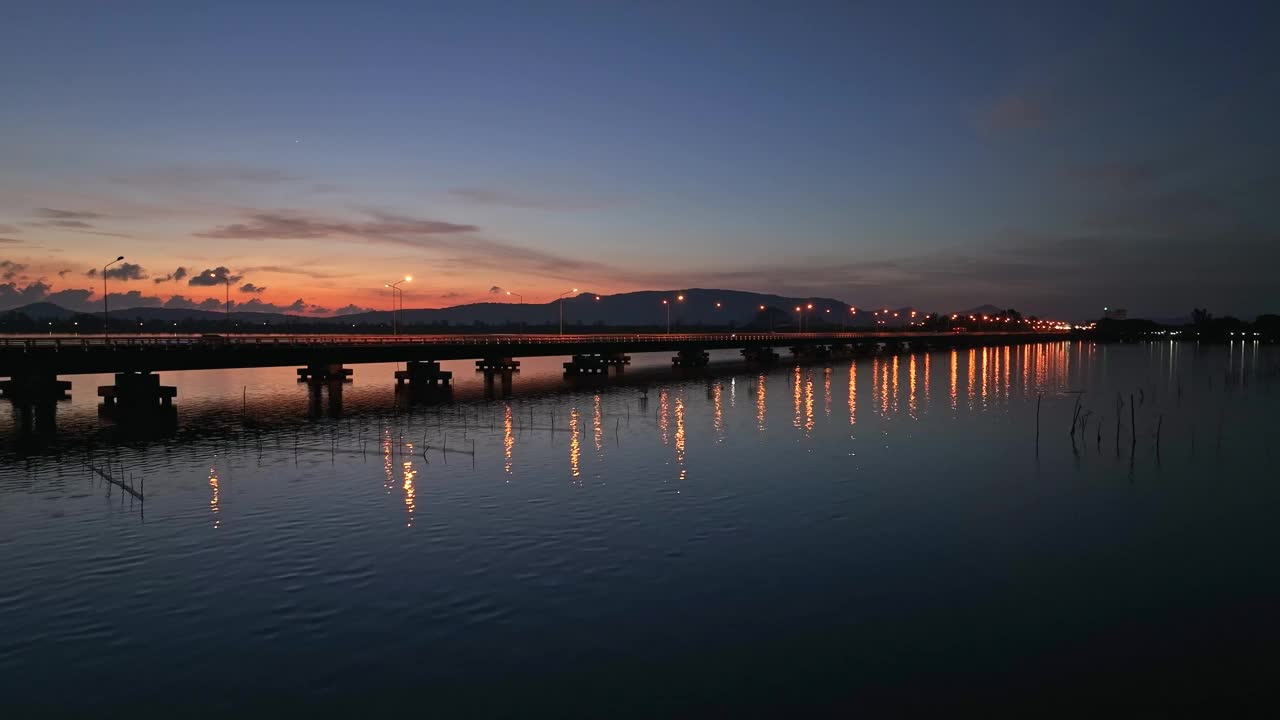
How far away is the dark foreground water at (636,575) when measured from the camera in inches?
629

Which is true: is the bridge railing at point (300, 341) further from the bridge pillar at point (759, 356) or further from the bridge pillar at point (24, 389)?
the bridge pillar at point (24, 389)

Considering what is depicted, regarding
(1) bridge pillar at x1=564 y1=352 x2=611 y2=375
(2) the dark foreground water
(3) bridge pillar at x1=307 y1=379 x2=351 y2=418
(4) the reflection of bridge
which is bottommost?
(2) the dark foreground water

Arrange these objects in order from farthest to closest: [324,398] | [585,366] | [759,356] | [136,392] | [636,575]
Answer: [759,356], [585,366], [324,398], [136,392], [636,575]

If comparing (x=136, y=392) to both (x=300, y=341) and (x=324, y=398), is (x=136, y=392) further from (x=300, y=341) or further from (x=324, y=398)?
(x=300, y=341)

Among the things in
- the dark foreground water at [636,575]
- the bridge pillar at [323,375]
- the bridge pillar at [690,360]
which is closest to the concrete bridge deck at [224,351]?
the bridge pillar at [323,375]

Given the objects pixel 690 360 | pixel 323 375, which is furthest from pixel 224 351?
pixel 690 360

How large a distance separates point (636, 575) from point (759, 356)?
482 feet

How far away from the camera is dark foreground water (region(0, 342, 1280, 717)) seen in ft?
52.4

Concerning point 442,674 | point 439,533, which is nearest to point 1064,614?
point 442,674

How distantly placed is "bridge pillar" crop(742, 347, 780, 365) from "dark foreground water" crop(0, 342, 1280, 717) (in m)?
114

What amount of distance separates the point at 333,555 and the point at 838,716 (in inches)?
629

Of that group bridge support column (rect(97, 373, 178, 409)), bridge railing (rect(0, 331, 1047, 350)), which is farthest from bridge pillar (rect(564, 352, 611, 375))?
bridge support column (rect(97, 373, 178, 409))

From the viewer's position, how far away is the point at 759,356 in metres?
167

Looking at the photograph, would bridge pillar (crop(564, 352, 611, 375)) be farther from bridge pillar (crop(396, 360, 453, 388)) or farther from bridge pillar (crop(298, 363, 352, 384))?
bridge pillar (crop(298, 363, 352, 384))
